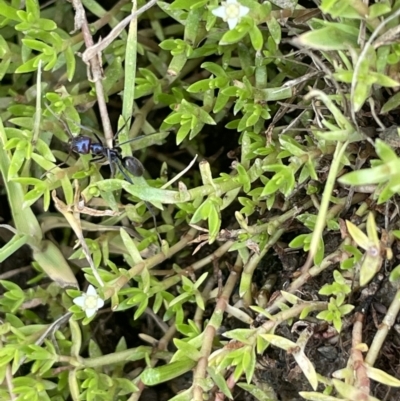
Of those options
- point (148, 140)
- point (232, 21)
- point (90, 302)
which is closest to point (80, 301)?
point (90, 302)

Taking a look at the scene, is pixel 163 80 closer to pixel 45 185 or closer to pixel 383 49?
pixel 45 185

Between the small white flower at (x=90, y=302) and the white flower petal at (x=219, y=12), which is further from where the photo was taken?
the small white flower at (x=90, y=302)

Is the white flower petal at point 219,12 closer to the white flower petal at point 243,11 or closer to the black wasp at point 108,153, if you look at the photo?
the white flower petal at point 243,11

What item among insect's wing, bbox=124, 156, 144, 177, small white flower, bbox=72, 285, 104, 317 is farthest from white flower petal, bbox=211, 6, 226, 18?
small white flower, bbox=72, 285, 104, 317

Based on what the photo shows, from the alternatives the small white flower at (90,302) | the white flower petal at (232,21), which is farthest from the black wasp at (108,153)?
the white flower petal at (232,21)

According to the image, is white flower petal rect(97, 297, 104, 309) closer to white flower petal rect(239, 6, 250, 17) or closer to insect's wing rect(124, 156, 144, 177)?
insect's wing rect(124, 156, 144, 177)

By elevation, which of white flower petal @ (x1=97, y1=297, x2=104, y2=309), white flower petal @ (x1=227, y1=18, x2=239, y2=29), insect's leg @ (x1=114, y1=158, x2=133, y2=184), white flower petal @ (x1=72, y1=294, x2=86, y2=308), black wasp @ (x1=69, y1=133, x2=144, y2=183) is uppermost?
white flower petal @ (x1=227, y1=18, x2=239, y2=29)

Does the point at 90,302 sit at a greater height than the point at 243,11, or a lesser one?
lesser

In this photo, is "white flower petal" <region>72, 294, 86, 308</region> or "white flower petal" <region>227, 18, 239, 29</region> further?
"white flower petal" <region>72, 294, 86, 308</region>

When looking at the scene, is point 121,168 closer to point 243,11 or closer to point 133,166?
point 133,166
